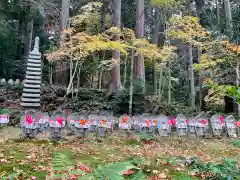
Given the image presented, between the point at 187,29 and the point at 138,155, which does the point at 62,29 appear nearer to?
the point at 187,29

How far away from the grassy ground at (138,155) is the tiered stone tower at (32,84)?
2354 mm

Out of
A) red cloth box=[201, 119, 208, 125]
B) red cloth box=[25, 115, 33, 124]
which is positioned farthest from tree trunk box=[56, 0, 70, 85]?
red cloth box=[201, 119, 208, 125]

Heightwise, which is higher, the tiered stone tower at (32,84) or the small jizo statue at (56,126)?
the tiered stone tower at (32,84)

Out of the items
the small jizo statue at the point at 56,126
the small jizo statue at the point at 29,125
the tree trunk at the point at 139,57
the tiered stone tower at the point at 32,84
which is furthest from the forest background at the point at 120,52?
the small jizo statue at the point at 29,125

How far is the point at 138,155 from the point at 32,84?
7283mm

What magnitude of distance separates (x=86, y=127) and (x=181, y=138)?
12.0 feet

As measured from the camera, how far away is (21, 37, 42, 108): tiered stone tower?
12.1 m

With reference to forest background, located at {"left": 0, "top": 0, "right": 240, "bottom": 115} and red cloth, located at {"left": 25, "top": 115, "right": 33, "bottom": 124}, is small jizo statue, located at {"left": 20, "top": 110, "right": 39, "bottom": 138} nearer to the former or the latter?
red cloth, located at {"left": 25, "top": 115, "right": 33, "bottom": 124}

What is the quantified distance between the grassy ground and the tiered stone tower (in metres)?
2.35

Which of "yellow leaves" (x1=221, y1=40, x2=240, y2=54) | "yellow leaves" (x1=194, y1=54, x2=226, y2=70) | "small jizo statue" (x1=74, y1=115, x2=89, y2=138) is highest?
"yellow leaves" (x1=221, y1=40, x2=240, y2=54)

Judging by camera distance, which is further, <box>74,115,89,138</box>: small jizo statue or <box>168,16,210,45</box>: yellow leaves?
<box>168,16,210,45</box>: yellow leaves

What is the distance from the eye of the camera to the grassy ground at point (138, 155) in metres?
4.95

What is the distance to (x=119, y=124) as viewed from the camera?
409 inches

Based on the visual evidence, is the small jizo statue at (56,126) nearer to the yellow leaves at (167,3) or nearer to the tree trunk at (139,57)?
the tree trunk at (139,57)
